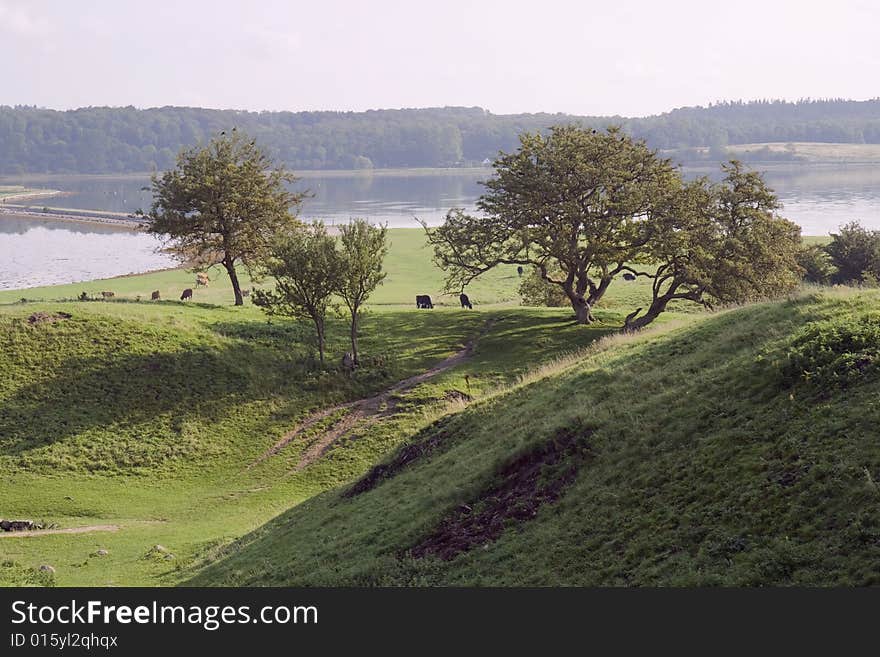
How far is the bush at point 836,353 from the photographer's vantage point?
1603 centimetres

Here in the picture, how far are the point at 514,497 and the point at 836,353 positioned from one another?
7.18 metres

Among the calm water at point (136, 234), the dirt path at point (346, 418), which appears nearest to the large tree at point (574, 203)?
the dirt path at point (346, 418)

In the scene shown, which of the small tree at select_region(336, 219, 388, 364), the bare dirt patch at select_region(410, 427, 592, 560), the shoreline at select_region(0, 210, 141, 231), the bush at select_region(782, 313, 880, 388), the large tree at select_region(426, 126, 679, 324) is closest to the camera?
the bush at select_region(782, 313, 880, 388)

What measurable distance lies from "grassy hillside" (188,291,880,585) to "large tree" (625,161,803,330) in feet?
65.5

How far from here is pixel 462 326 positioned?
163 feet

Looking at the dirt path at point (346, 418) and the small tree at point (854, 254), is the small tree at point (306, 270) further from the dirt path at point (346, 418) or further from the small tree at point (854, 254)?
the small tree at point (854, 254)

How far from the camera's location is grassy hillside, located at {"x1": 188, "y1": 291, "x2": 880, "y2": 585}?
12344 mm

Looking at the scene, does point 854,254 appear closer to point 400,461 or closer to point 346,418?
point 346,418

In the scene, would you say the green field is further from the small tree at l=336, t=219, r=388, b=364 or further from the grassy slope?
the small tree at l=336, t=219, r=388, b=364

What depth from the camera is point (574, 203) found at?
46031 mm

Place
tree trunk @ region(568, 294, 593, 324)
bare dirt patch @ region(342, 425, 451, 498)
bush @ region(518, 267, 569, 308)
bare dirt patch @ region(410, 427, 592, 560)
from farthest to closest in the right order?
bush @ region(518, 267, 569, 308), tree trunk @ region(568, 294, 593, 324), bare dirt patch @ region(342, 425, 451, 498), bare dirt patch @ region(410, 427, 592, 560)

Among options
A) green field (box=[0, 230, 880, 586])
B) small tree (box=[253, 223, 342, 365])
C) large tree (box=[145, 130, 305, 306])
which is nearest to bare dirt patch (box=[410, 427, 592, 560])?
green field (box=[0, 230, 880, 586])

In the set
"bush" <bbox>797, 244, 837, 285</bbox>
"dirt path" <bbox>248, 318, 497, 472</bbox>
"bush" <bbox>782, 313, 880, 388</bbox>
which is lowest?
"dirt path" <bbox>248, 318, 497, 472</bbox>

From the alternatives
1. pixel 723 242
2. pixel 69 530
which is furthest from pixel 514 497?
pixel 723 242
